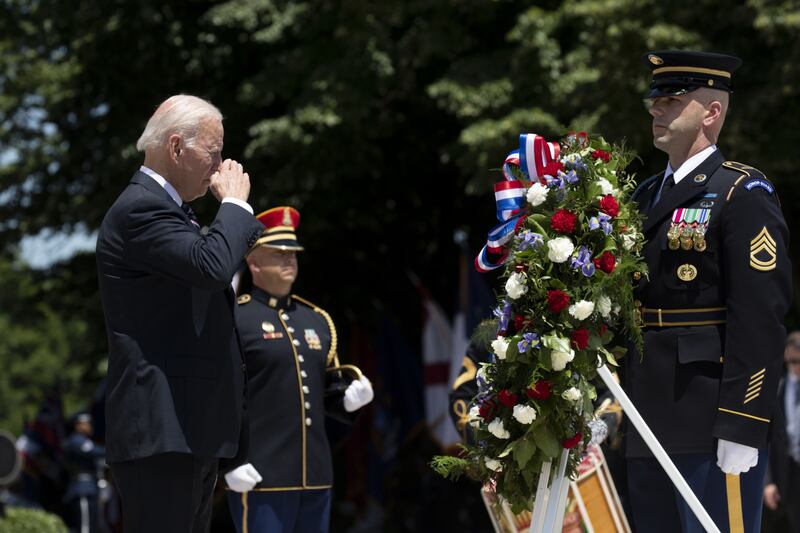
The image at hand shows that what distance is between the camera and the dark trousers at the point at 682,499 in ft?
15.0

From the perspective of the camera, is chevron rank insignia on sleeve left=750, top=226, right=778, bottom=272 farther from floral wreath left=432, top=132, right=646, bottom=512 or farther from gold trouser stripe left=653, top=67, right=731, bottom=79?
gold trouser stripe left=653, top=67, right=731, bottom=79

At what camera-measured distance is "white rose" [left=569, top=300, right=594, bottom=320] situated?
4.43 meters

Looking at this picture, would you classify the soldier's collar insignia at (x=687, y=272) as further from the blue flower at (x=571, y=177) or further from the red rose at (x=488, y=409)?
the red rose at (x=488, y=409)

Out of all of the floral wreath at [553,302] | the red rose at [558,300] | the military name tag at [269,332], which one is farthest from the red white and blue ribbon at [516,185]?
the military name tag at [269,332]

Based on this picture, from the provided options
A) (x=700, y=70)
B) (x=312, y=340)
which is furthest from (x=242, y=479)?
(x=700, y=70)

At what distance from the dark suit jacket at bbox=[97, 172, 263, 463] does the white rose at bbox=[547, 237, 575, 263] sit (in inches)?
41.0

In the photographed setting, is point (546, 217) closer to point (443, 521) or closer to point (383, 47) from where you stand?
point (383, 47)

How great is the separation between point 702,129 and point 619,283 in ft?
2.48

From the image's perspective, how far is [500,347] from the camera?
4.55 metres

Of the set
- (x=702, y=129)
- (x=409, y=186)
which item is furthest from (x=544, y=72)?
(x=702, y=129)

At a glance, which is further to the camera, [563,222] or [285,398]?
[285,398]

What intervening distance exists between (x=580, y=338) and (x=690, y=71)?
3.79 ft

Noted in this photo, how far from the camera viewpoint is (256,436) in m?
6.55

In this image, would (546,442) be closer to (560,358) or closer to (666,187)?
(560,358)
